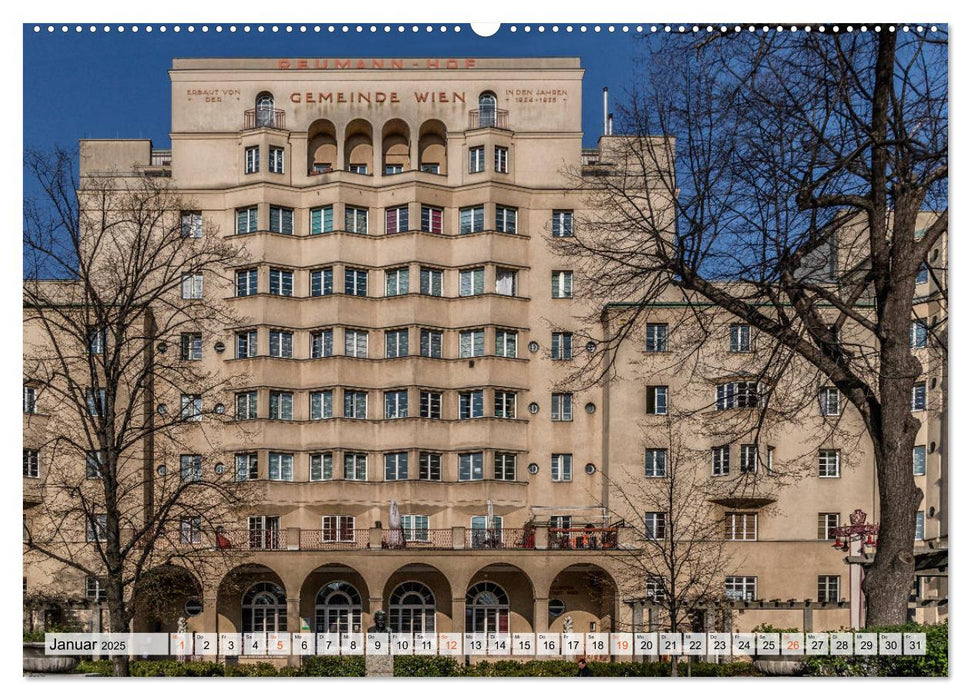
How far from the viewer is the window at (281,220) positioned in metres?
33.5

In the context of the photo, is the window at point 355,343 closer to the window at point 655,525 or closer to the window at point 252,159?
the window at point 252,159

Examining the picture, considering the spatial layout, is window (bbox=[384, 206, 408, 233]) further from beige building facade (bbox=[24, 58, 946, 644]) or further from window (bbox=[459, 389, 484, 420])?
window (bbox=[459, 389, 484, 420])

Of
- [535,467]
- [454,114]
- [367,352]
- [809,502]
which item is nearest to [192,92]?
[454,114]

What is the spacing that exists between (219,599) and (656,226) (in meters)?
16.9

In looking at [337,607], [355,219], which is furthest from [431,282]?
[337,607]

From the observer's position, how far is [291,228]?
34.1m

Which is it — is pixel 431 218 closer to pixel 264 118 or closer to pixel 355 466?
pixel 264 118

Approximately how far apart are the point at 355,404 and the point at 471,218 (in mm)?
5070

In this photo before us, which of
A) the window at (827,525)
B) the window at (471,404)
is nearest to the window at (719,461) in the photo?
the window at (827,525)

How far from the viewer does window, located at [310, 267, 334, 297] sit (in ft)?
111

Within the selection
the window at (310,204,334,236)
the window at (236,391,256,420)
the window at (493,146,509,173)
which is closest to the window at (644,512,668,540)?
the window at (493,146,509,173)

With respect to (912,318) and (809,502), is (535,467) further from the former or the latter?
(912,318)

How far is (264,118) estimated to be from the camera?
28.9m

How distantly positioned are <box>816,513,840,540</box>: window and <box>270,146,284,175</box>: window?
1567cm
